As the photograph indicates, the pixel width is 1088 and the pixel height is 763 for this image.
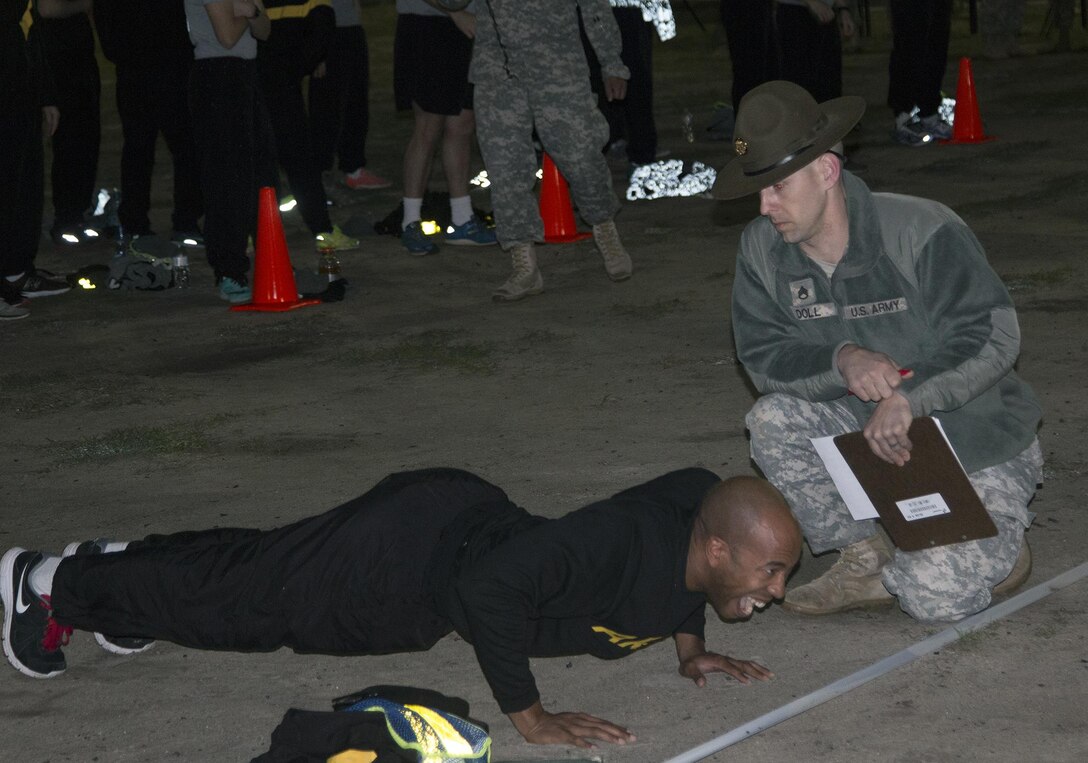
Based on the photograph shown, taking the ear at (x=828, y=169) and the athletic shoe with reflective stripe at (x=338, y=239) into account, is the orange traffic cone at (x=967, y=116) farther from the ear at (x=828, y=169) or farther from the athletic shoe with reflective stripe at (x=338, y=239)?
the ear at (x=828, y=169)

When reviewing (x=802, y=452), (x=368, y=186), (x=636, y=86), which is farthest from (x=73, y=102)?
(x=802, y=452)

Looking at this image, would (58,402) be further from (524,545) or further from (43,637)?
(524,545)

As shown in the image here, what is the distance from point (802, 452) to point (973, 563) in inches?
18.7

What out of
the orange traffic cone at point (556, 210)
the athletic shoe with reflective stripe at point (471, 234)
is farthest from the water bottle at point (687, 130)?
the athletic shoe with reflective stripe at point (471, 234)

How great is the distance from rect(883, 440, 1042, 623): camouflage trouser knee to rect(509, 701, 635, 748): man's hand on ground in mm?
863

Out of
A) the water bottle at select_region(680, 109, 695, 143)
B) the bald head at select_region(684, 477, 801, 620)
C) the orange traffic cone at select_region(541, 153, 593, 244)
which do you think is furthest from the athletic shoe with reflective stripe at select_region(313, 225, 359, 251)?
the bald head at select_region(684, 477, 801, 620)

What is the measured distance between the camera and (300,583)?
3.25m

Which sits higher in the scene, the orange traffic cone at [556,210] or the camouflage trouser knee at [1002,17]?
the orange traffic cone at [556,210]

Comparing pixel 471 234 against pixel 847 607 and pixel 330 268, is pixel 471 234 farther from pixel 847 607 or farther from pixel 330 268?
pixel 847 607

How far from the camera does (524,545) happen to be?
9.55 feet

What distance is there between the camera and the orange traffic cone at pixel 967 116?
10172 mm

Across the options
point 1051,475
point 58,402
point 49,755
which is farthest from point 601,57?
point 49,755

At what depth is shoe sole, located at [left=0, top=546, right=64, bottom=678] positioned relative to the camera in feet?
11.4

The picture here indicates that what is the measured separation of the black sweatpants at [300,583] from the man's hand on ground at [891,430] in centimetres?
85
